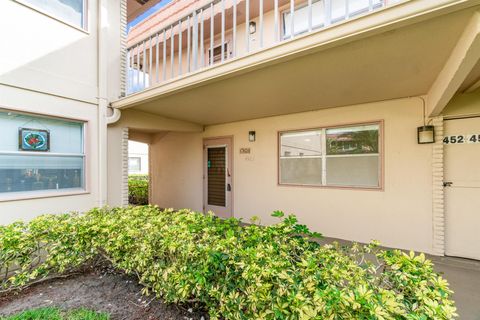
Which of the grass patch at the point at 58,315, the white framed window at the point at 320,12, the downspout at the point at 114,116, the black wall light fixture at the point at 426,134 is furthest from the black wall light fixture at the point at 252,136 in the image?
the grass patch at the point at 58,315

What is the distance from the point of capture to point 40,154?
3436 mm

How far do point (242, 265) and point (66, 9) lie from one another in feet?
15.4

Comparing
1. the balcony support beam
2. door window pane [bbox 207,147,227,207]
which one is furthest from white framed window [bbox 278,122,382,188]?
door window pane [bbox 207,147,227,207]

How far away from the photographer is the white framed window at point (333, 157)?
4273 millimetres

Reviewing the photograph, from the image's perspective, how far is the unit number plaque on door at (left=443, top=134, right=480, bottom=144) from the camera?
3.55 metres

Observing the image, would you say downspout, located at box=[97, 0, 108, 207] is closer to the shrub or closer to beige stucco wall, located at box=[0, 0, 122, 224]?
beige stucco wall, located at box=[0, 0, 122, 224]

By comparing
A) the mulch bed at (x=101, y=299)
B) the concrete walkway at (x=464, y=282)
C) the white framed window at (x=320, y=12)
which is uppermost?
the white framed window at (x=320, y=12)

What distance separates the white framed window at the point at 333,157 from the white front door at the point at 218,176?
4.87ft

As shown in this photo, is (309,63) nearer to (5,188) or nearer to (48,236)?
(48,236)

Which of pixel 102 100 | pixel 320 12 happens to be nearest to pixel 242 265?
pixel 102 100

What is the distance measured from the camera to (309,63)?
275 centimetres

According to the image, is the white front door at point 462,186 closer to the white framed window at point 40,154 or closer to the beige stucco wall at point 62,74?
the beige stucco wall at point 62,74

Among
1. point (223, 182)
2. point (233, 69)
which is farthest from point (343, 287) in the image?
point (223, 182)

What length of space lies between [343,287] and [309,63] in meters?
2.36
